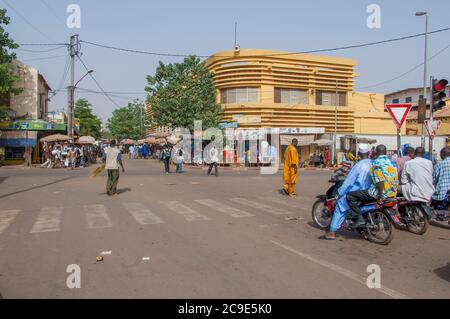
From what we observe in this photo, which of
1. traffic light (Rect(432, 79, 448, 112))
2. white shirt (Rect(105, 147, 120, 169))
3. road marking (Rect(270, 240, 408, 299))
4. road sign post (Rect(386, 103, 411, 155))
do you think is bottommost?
road marking (Rect(270, 240, 408, 299))

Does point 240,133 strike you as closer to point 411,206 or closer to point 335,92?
point 335,92

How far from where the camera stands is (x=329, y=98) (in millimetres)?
36000

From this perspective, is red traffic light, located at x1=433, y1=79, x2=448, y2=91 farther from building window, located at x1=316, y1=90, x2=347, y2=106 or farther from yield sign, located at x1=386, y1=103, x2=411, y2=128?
building window, located at x1=316, y1=90, x2=347, y2=106

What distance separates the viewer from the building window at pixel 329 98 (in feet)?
117

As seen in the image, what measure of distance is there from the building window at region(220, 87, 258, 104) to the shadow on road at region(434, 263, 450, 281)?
28079 millimetres

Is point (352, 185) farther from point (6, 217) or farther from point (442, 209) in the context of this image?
point (6, 217)

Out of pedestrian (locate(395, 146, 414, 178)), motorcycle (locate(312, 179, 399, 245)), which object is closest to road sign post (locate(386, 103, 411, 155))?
A: pedestrian (locate(395, 146, 414, 178))

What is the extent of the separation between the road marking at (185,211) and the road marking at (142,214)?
2.10 ft

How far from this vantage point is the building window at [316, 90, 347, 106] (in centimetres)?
3556

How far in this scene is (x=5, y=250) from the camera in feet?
21.1

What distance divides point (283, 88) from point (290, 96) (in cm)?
97

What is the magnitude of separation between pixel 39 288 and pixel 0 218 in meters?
5.46

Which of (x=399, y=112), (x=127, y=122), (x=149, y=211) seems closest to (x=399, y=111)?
(x=399, y=112)
